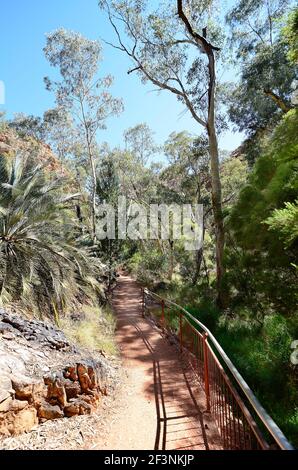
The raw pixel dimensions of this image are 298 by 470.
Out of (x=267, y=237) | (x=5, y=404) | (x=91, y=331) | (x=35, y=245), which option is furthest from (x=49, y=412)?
(x=267, y=237)

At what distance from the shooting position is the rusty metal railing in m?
2.26

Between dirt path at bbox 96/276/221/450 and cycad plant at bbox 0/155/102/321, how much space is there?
7.53ft

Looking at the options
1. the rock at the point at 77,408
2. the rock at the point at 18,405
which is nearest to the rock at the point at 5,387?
the rock at the point at 18,405

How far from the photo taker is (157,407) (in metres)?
4.67

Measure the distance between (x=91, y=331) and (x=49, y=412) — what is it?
11.6 ft

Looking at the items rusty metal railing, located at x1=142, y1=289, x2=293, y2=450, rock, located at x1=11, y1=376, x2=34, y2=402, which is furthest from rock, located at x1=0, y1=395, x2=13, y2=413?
rusty metal railing, located at x1=142, y1=289, x2=293, y2=450

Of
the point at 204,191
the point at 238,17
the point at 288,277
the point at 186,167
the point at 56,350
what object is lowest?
the point at 56,350

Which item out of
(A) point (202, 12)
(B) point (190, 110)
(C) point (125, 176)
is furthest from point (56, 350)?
(C) point (125, 176)

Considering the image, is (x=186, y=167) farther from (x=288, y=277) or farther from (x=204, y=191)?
(x=288, y=277)

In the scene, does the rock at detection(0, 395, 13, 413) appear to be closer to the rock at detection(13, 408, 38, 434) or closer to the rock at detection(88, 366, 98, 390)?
the rock at detection(13, 408, 38, 434)

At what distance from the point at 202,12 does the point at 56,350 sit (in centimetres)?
1337

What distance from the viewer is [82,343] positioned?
6324 millimetres

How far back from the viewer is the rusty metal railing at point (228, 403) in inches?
89.0

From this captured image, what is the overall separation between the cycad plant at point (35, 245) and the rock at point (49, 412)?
2.81 metres
